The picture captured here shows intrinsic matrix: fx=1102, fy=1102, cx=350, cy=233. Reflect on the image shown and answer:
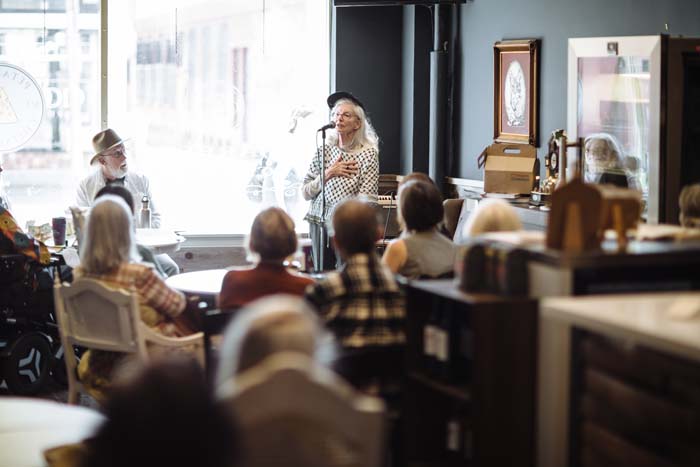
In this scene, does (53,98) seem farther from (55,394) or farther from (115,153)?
(55,394)

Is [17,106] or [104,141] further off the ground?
[17,106]

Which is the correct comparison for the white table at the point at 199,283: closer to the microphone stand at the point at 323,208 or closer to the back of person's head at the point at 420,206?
the back of person's head at the point at 420,206

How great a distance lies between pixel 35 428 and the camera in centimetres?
258

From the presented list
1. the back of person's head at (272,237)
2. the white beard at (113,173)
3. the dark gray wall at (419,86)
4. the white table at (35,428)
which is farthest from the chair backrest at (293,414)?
the dark gray wall at (419,86)

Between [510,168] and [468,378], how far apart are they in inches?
147

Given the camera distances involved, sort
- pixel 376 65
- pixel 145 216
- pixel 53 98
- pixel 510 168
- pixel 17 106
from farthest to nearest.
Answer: pixel 376 65, pixel 53 98, pixel 17 106, pixel 510 168, pixel 145 216

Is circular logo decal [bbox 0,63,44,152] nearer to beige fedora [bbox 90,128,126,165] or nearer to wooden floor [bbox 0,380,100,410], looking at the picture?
beige fedora [bbox 90,128,126,165]

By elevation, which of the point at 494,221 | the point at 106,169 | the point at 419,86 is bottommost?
the point at 494,221

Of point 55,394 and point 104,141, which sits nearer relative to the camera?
point 55,394

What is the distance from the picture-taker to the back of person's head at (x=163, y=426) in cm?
159

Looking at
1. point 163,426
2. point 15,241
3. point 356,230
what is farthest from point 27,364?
point 163,426

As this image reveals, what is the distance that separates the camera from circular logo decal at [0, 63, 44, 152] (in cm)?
878

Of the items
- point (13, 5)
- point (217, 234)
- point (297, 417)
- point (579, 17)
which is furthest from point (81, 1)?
point (297, 417)

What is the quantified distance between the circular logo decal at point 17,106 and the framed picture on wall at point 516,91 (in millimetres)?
3734
